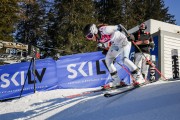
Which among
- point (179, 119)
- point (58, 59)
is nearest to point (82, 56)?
point (58, 59)

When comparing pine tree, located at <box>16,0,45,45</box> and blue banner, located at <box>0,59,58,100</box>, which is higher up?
pine tree, located at <box>16,0,45,45</box>

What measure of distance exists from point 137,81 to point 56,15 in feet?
89.9

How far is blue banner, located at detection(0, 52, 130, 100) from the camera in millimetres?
12109

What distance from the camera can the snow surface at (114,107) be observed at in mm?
5507

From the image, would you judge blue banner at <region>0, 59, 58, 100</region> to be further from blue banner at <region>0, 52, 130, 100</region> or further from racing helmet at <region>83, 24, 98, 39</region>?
racing helmet at <region>83, 24, 98, 39</region>

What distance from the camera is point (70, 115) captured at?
23.4 feet

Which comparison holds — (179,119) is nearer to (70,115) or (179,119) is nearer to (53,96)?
(70,115)

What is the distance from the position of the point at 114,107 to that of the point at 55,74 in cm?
608

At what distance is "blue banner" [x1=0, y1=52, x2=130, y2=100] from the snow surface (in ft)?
8.43

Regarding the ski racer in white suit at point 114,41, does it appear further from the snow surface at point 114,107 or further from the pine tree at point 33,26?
the pine tree at point 33,26

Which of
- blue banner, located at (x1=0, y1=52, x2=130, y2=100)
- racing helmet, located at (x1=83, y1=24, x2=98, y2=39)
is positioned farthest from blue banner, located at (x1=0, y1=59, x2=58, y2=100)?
racing helmet, located at (x1=83, y1=24, x2=98, y2=39)

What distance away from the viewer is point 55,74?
40.6 feet

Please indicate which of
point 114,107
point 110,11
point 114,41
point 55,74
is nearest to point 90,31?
point 114,41

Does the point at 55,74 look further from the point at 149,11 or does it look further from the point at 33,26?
the point at 149,11
